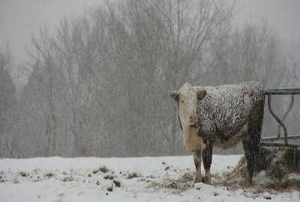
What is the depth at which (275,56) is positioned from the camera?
1119 inches

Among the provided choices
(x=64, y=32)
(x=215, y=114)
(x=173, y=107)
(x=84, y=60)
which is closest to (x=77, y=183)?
(x=215, y=114)

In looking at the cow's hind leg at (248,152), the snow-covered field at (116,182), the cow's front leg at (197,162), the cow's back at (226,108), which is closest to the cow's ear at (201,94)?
the cow's back at (226,108)

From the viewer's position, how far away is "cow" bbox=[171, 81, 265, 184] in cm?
698

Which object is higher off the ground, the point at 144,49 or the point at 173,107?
the point at 144,49

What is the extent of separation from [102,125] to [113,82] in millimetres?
2561

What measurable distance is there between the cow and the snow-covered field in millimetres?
728

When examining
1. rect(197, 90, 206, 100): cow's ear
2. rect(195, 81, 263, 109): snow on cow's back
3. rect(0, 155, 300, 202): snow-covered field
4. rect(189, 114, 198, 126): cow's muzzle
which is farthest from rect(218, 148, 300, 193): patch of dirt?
rect(197, 90, 206, 100): cow's ear

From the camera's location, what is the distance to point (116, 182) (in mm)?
7066

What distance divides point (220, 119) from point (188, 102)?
0.65 m

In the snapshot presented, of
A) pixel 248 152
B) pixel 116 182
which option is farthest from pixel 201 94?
pixel 116 182

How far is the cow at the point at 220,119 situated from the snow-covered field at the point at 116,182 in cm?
73

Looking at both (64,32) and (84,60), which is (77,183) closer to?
(84,60)

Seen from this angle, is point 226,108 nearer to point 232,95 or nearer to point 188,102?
point 232,95

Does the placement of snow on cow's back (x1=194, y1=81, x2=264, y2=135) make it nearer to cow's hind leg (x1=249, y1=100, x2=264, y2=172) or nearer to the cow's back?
the cow's back
